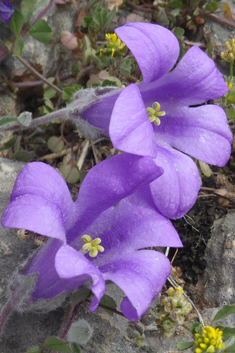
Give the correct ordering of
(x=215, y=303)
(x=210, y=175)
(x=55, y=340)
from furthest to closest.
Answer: (x=210, y=175) < (x=215, y=303) < (x=55, y=340)

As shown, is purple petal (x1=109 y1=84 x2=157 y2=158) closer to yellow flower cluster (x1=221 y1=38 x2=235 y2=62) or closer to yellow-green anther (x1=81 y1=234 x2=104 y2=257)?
yellow-green anther (x1=81 y1=234 x2=104 y2=257)

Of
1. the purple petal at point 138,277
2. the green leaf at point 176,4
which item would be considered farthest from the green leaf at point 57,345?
the green leaf at point 176,4

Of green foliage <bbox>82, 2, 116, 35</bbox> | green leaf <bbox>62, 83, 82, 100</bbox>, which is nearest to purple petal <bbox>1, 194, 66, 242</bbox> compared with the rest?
green leaf <bbox>62, 83, 82, 100</bbox>

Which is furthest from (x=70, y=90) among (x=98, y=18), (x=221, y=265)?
(x=221, y=265)

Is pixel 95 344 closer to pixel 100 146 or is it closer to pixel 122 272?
pixel 122 272

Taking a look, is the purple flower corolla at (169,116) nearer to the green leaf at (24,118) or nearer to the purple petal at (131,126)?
the purple petal at (131,126)

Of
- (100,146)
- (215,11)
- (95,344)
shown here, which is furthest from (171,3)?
(95,344)

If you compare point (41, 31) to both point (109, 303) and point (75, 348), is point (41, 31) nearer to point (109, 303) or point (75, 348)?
point (109, 303)
